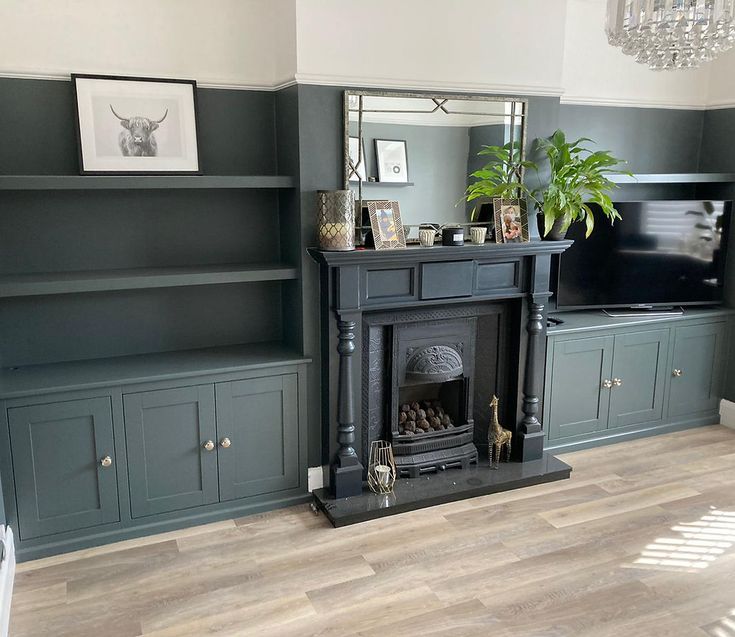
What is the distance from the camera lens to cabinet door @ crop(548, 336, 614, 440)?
13.3 ft

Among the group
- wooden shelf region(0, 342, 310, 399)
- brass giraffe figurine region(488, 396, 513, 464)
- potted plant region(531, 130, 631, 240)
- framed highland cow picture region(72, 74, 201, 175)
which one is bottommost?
brass giraffe figurine region(488, 396, 513, 464)

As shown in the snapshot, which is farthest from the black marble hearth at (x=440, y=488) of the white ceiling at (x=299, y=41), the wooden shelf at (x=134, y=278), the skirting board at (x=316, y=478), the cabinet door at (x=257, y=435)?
the white ceiling at (x=299, y=41)

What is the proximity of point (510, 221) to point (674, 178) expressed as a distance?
1341 mm

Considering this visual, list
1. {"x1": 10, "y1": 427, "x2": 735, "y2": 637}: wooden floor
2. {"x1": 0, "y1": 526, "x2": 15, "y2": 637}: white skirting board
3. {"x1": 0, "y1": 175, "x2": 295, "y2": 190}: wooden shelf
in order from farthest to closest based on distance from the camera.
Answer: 1. {"x1": 0, "y1": 175, "x2": 295, "y2": 190}: wooden shelf
2. {"x1": 10, "y1": 427, "x2": 735, "y2": 637}: wooden floor
3. {"x1": 0, "y1": 526, "x2": 15, "y2": 637}: white skirting board

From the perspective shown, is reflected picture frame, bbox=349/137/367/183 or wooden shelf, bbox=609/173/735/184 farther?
wooden shelf, bbox=609/173/735/184

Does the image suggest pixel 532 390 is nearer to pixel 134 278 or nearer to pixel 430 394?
pixel 430 394

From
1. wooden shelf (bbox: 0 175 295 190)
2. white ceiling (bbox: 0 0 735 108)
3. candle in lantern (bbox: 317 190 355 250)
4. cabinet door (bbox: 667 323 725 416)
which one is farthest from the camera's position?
cabinet door (bbox: 667 323 725 416)

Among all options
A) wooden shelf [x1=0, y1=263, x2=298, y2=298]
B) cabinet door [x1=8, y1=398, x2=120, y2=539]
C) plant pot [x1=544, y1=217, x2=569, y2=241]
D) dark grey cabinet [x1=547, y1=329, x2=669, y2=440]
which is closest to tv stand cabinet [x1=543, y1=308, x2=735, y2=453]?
dark grey cabinet [x1=547, y1=329, x2=669, y2=440]

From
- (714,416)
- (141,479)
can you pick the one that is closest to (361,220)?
(141,479)

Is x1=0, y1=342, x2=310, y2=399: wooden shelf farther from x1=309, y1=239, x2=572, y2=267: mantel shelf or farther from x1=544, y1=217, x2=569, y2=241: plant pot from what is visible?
x1=544, y1=217, x2=569, y2=241: plant pot

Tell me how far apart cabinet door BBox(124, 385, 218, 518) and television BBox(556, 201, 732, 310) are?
230cm

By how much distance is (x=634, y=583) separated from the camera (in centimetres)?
287

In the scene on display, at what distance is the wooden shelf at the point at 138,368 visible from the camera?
298 cm

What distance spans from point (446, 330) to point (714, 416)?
87.8 inches
